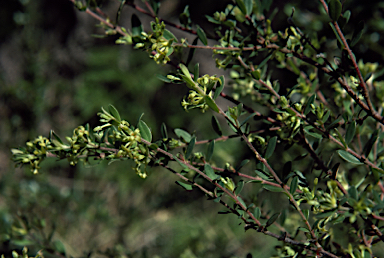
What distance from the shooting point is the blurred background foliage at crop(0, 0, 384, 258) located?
1375 millimetres

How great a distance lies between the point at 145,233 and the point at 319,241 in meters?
1.60

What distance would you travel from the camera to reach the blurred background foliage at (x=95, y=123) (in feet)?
4.51

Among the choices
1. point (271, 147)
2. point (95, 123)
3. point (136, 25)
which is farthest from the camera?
point (95, 123)

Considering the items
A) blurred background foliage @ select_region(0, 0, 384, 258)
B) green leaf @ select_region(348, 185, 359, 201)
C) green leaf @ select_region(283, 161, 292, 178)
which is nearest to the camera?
green leaf @ select_region(348, 185, 359, 201)

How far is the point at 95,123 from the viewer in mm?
2322

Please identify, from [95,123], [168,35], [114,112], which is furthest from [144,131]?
[95,123]

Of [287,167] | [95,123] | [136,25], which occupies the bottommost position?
[95,123]

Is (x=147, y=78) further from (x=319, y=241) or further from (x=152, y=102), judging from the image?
(x=319, y=241)

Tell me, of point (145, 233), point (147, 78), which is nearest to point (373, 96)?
point (145, 233)

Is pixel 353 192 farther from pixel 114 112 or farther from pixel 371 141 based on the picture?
pixel 114 112

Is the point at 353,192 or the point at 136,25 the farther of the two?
the point at 136,25

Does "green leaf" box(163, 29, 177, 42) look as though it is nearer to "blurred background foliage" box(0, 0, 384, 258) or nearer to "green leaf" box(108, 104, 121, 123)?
"green leaf" box(108, 104, 121, 123)

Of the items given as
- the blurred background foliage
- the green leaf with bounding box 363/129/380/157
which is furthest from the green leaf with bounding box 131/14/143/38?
the blurred background foliage

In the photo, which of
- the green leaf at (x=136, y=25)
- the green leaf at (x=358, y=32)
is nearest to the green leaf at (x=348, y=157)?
the green leaf at (x=358, y=32)
